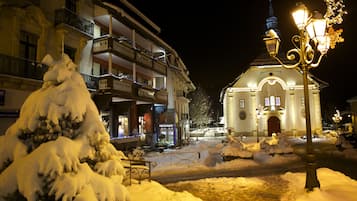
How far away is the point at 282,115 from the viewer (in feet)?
151

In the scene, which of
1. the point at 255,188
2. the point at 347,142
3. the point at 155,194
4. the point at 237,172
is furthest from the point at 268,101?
the point at 155,194

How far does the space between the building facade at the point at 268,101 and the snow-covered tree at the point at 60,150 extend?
139ft

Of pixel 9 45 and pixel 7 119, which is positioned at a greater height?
pixel 9 45

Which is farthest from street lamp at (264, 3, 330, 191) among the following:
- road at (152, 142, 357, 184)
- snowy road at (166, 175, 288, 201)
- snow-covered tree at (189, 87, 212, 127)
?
snow-covered tree at (189, 87, 212, 127)

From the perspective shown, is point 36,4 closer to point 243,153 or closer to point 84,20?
point 84,20

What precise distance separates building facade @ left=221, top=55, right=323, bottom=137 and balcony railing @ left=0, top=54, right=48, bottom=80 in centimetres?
3548

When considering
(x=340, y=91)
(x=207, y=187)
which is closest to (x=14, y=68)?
(x=207, y=187)

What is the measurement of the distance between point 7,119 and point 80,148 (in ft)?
40.0

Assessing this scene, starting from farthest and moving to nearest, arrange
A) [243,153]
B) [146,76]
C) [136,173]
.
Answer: [146,76] → [243,153] → [136,173]

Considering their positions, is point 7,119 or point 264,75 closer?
point 7,119

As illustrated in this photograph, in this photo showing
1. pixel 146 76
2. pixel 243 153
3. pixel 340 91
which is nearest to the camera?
pixel 243 153

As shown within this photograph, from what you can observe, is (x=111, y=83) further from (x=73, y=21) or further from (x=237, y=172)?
(x=237, y=172)

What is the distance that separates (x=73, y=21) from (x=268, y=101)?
3655 centimetres

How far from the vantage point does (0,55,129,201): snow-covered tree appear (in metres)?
4.03
